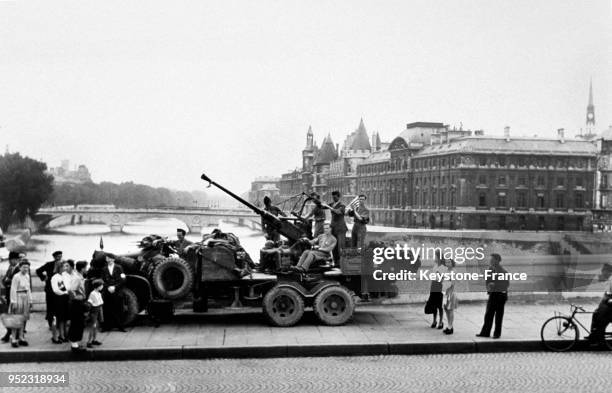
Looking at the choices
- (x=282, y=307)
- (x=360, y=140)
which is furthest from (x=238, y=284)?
(x=360, y=140)

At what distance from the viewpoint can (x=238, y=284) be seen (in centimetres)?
1260

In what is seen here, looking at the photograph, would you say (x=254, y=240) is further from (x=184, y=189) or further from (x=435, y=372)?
(x=435, y=372)

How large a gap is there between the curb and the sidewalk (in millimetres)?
14

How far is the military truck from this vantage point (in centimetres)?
1234

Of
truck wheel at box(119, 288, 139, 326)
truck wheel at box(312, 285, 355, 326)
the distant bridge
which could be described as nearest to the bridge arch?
the distant bridge

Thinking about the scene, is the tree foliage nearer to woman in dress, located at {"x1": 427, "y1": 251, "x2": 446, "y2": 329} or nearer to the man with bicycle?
woman in dress, located at {"x1": 427, "y1": 251, "x2": 446, "y2": 329}

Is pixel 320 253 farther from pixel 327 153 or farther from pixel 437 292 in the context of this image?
pixel 327 153

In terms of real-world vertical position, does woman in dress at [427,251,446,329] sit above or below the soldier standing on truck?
below

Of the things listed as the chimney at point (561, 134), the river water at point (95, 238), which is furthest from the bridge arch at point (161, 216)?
the chimney at point (561, 134)

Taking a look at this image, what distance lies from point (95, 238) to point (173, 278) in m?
8.81

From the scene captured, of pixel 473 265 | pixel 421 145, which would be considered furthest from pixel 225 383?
pixel 421 145

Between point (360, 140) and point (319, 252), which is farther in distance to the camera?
point (360, 140)

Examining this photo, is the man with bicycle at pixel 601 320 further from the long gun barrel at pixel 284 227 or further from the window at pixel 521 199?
the window at pixel 521 199

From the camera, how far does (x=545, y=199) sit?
22703mm
